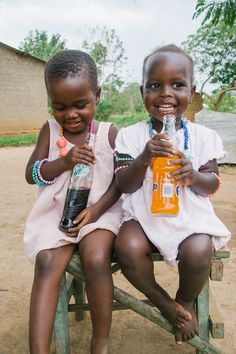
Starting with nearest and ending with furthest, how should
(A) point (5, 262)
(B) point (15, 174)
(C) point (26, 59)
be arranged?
1. (A) point (5, 262)
2. (B) point (15, 174)
3. (C) point (26, 59)

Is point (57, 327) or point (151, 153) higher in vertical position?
point (151, 153)

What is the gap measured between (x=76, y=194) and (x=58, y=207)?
6.8 inches

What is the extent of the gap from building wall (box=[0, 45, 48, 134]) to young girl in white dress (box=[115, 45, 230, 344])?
554 inches

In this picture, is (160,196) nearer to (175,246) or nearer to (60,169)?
(175,246)

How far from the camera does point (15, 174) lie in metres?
7.16

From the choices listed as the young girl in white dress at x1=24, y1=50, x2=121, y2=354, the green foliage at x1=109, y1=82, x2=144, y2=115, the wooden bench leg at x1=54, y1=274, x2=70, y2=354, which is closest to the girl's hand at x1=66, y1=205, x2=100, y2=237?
the young girl in white dress at x1=24, y1=50, x2=121, y2=354

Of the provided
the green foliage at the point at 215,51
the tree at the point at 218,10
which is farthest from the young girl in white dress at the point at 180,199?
the green foliage at the point at 215,51

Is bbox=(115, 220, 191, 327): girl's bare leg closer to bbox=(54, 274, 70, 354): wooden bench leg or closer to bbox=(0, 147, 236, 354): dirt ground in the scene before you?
bbox=(54, 274, 70, 354): wooden bench leg

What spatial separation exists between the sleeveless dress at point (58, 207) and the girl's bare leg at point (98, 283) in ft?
0.27

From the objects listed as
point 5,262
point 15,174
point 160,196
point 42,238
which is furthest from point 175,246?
point 15,174

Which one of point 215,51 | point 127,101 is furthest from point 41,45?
point 215,51

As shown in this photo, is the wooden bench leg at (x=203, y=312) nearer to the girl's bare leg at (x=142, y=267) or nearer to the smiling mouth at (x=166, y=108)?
the girl's bare leg at (x=142, y=267)

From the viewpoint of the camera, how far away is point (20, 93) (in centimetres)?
1573

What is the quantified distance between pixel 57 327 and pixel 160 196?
2.58 feet
